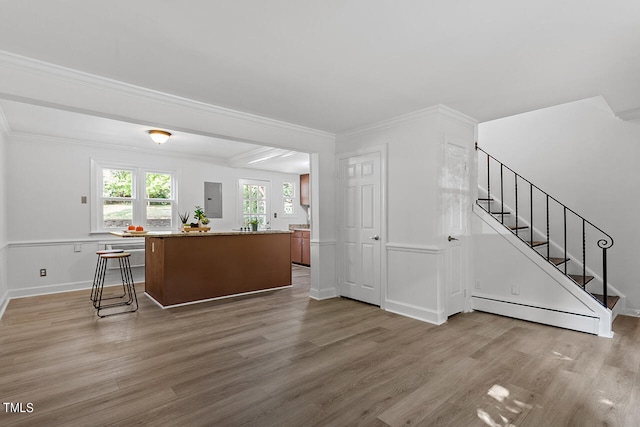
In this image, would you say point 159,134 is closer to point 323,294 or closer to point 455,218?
point 323,294

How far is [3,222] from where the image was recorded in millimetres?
4551

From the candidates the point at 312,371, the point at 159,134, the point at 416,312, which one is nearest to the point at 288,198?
the point at 159,134

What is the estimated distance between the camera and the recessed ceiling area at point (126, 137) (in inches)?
164

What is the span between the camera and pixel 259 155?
248 inches

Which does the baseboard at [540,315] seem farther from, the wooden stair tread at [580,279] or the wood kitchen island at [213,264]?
the wood kitchen island at [213,264]

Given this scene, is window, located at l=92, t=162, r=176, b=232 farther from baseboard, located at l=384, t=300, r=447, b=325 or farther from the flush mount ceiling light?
baseboard, located at l=384, t=300, r=447, b=325

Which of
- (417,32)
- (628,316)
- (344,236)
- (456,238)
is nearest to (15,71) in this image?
(417,32)

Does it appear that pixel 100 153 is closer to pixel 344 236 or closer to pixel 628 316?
pixel 344 236

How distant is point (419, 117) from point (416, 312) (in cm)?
232

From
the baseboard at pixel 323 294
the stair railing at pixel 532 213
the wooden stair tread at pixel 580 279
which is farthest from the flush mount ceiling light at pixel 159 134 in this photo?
the wooden stair tread at pixel 580 279

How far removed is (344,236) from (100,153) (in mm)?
4522

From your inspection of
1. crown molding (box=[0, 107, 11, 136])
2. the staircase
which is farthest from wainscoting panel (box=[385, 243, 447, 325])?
crown molding (box=[0, 107, 11, 136])

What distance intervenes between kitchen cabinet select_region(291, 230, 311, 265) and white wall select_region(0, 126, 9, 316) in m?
5.15

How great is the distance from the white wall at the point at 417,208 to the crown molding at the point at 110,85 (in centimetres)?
169
